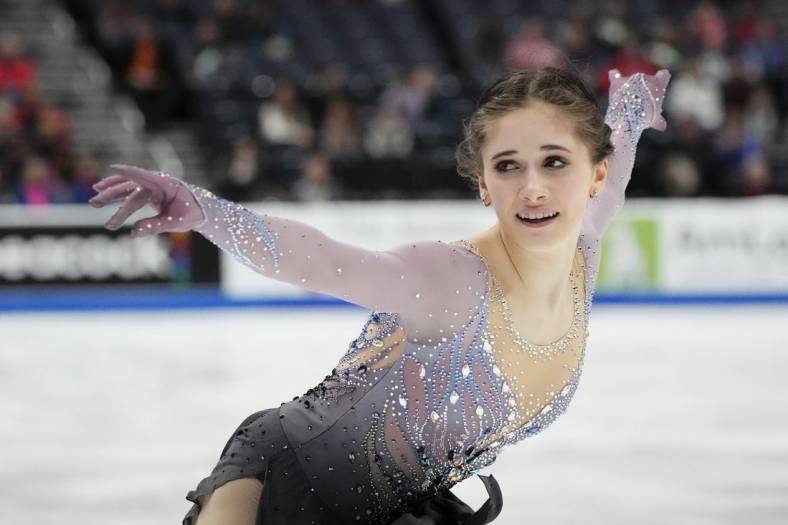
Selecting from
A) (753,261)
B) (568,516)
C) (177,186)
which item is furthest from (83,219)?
(177,186)

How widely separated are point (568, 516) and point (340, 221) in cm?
677

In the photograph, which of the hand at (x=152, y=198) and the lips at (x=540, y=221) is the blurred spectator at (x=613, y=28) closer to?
the lips at (x=540, y=221)

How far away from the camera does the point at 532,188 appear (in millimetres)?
2123

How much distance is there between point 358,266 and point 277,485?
577 mm

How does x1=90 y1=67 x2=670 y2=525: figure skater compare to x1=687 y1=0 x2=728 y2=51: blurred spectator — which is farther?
x1=687 y1=0 x2=728 y2=51: blurred spectator

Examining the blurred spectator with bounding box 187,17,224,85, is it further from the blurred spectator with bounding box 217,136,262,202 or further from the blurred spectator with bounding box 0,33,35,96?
the blurred spectator with bounding box 0,33,35,96

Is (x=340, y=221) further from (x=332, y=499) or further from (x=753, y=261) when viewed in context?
(x=332, y=499)

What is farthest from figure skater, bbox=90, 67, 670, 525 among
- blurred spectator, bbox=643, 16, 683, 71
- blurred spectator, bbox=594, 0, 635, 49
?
blurred spectator, bbox=643, 16, 683, 71

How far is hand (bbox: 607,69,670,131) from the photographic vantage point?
9.42 feet

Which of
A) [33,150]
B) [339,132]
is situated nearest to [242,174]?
[339,132]

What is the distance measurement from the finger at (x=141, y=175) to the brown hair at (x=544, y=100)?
68 cm

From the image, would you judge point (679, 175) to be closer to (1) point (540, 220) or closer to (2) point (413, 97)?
(2) point (413, 97)

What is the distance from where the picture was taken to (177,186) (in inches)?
72.1

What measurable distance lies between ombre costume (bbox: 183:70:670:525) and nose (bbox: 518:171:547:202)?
16cm
